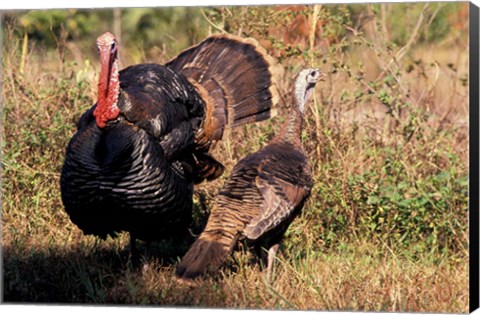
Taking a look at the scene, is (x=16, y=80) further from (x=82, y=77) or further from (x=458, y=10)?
Answer: (x=458, y=10)

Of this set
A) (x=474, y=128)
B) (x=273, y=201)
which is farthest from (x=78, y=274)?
(x=474, y=128)

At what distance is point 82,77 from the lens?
7.54 metres

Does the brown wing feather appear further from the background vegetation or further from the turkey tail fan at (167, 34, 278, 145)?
the turkey tail fan at (167, 34, 278, 145)

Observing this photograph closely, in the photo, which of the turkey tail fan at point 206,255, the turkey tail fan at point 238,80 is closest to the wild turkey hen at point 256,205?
the turkey tail fan at point 206,255

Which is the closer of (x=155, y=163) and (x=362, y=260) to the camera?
(x=155, y=163)

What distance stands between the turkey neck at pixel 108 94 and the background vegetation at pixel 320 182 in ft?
3.11

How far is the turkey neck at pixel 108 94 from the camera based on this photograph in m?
5.23

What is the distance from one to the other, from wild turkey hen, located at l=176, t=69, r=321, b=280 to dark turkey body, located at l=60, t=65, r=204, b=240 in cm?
31

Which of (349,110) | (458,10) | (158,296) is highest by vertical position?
(458,10)

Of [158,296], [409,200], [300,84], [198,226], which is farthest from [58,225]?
[409,200]

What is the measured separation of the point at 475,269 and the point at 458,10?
9.88 feet

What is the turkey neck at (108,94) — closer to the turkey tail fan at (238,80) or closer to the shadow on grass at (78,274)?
the shadow on grass at (78,274)

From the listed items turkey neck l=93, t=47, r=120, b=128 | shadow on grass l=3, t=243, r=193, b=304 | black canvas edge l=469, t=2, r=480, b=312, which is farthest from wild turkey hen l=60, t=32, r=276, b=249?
black canvas edge l=469, t=2, r=480, b=312

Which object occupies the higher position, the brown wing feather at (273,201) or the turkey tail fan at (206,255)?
the brown wing feather at (273,201)
